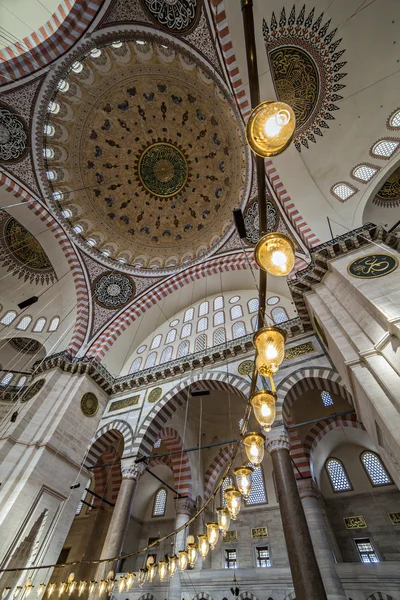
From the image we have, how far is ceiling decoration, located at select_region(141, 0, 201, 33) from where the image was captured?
751cm

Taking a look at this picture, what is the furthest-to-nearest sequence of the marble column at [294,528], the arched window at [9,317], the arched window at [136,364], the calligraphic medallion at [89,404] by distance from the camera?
the arched window at [9,317], the arched window at [136,364], the calligraphic medallion at [89,404], the marble column at [294,528]

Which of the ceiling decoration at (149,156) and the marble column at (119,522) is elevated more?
the ceiling decoration at (149,156)

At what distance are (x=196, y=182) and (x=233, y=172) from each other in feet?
6.42

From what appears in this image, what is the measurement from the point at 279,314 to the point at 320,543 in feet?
19.6

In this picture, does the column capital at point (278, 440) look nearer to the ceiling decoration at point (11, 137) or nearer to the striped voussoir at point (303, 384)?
the striped voussoir at point (303, 384)

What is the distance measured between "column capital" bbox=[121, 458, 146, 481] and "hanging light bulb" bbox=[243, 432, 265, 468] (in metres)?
6.00

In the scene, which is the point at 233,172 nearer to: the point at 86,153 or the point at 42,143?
the point at 86,153

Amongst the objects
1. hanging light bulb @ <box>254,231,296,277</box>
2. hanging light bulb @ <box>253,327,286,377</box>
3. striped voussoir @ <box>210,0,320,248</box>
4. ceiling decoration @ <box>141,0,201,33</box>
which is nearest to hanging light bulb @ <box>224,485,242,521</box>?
hanging light bulb @ <box>253,327,286,377</box>

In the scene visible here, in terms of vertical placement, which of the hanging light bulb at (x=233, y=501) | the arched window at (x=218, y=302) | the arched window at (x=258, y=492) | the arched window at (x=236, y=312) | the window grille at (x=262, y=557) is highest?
the arched window at (x=218, y=302)

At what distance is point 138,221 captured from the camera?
1303 cm

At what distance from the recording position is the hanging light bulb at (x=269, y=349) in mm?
2664

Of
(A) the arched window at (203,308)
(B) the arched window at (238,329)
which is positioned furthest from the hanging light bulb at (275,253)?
(A) the arched window at (203,308)

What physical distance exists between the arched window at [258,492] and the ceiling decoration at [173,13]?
1333 cm

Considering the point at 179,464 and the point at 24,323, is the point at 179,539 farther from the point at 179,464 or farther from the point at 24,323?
the point at 24,323
